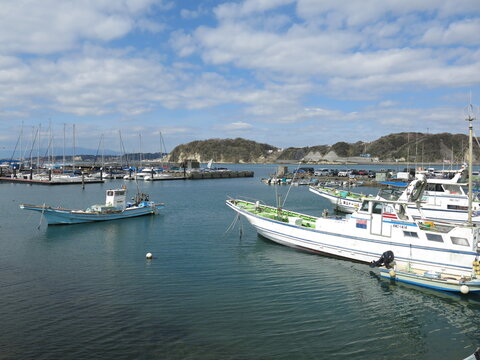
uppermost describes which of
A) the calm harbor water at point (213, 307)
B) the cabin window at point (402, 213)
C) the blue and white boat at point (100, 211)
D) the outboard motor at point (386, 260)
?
the cabin window at point (402, 213)

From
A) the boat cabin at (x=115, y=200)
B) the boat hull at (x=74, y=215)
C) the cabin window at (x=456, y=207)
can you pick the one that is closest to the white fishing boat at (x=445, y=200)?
the cabin window at (x=456, y=207)

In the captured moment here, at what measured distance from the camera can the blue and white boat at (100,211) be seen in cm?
3500

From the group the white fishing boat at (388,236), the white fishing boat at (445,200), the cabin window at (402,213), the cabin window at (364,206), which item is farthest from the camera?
the white fishing boat at (445,200)

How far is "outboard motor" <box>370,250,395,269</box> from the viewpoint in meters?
20.5

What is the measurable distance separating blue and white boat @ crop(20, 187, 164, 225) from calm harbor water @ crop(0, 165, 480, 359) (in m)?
6.64

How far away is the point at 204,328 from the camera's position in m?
14.7

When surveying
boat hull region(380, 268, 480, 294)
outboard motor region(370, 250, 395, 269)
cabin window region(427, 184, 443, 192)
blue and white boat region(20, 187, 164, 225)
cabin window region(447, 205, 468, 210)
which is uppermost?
cabin window region(427, 184, 443, 192)

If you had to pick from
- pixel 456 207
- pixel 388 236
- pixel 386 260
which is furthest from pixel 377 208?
pixel 456 207

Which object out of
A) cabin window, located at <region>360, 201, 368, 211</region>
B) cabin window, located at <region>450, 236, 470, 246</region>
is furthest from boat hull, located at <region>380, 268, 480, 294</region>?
cabin window, located at <region>360, 201, 368, 211</region>

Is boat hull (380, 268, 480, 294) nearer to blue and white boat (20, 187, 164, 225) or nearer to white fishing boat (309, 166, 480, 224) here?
white fishing boat (309, 166, 480, 224)

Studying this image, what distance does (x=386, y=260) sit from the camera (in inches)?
810

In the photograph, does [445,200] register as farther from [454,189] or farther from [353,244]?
[353,244]

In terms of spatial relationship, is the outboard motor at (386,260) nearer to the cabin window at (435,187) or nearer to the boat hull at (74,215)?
the cabin window at (435,187)

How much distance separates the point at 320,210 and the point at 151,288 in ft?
105
